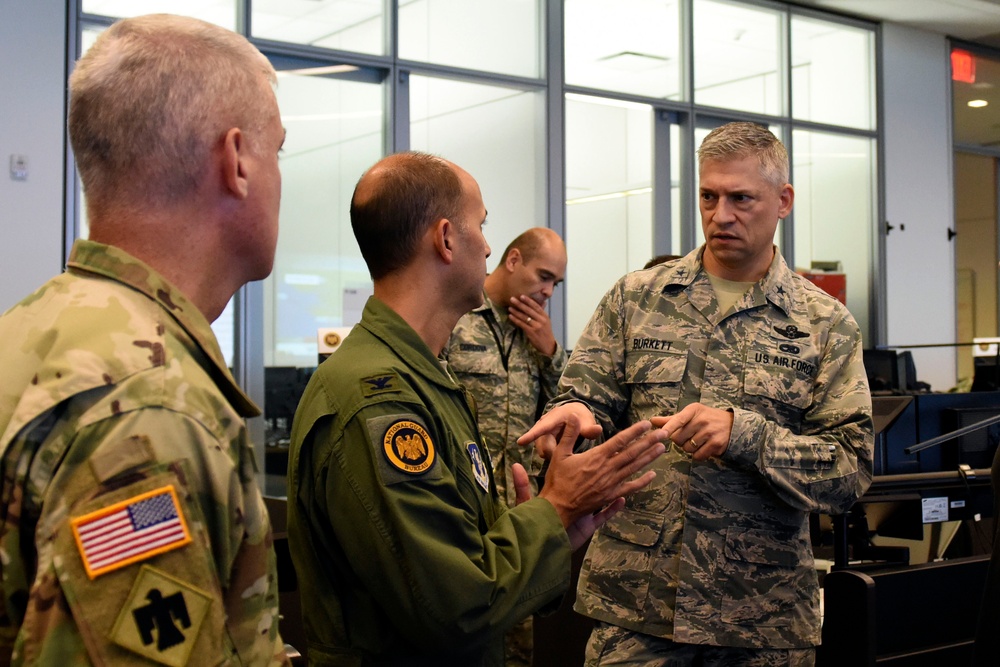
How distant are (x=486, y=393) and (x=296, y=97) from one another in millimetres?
3054

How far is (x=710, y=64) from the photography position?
7859mm

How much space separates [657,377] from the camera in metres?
2.01

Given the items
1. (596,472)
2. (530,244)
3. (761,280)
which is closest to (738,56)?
(530,244)

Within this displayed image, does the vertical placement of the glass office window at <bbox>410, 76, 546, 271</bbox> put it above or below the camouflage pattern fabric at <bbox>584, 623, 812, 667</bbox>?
above

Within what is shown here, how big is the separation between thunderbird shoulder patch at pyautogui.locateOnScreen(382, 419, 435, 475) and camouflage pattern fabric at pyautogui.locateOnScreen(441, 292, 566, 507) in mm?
2149

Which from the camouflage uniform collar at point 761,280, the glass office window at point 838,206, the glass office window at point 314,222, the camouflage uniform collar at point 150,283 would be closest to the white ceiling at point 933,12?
the glass office window at point 838,206

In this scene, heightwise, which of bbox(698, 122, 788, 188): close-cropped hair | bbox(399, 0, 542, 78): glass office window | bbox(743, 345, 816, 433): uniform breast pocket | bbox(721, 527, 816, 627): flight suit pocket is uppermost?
bbox(399, 0, 542, 78): glass office window

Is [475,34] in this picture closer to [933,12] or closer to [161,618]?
[933,12]

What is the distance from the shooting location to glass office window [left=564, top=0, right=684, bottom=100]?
711 centimetres

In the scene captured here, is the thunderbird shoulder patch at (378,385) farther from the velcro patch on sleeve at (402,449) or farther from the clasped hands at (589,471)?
the clasped hands at (589,471)

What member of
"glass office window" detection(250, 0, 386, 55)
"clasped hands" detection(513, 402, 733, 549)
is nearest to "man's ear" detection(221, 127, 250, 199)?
"clasped hands" detection(513, 402, 733, 549)

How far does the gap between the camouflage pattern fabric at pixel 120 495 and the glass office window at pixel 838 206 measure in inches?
318

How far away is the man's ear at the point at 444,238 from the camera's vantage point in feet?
4.98

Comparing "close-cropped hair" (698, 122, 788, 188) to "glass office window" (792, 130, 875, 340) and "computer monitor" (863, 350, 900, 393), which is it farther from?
"glass office window" (792, 130, 875, 340)
